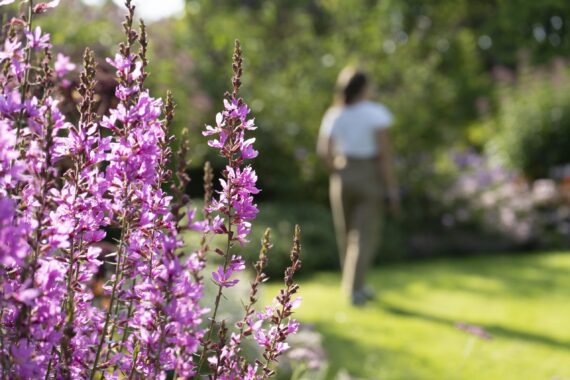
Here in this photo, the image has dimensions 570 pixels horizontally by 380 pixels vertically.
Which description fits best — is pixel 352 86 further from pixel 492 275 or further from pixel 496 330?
pixel 492 275

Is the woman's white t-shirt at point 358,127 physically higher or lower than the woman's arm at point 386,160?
higher

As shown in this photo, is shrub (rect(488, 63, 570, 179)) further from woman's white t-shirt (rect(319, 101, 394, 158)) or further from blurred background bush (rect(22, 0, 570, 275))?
woman's white t-shirt (rect(319, 101, 394, 158))

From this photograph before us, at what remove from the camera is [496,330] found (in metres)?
6.44

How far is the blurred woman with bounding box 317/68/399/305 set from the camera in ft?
22.0

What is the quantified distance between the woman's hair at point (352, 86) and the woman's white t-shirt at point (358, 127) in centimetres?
7

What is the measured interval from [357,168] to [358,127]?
1.34ft

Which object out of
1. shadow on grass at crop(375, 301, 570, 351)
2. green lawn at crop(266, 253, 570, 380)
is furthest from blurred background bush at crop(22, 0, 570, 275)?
shadow on grass at crop(375, 301, 570, 351)

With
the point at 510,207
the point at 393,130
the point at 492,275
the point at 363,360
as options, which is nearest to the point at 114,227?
the point at 363,360

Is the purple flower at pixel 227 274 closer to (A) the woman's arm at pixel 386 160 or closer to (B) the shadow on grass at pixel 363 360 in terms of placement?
(B) the shadow on grass at pixel 363 360

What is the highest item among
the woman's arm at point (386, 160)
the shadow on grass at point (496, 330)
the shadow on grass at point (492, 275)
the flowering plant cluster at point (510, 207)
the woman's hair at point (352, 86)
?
the woman's hair at point (352, 86)

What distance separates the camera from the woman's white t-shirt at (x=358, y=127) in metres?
6.68

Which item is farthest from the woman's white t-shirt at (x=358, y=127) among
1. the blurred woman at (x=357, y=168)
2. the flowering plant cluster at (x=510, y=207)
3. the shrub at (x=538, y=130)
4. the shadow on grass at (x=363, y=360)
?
the shrub at (x=538, y=130)

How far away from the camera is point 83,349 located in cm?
156

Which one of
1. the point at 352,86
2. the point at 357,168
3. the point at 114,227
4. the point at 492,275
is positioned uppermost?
the point at 352,86
